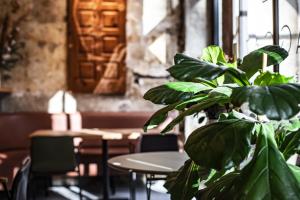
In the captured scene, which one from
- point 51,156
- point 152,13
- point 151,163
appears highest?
point 152,13

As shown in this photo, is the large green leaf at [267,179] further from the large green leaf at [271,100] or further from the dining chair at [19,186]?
the dining chair at [19,186]

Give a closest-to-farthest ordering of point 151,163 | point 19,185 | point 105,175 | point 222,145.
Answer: point 222,145, point 19,185, point 151,163, point 105,175

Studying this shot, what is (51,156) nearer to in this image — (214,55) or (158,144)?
(158,144)

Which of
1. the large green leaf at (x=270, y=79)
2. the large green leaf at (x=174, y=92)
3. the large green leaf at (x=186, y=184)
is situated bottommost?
the large green leaf at (x=186, y=184)

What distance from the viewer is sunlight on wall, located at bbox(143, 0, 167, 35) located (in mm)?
7000

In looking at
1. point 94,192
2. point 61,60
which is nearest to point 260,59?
point 94,192

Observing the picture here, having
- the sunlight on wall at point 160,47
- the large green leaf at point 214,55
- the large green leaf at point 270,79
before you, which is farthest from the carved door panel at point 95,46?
the large green leaf at point 270,79

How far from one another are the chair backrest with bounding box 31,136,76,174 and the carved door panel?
6.60 ft

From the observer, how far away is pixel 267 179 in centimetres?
115

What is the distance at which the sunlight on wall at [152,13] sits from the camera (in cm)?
700

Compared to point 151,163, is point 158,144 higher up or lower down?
lower down

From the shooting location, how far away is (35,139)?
16.1 feet

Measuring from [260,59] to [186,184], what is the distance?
448mm

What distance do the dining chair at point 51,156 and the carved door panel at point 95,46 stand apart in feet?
6.60
